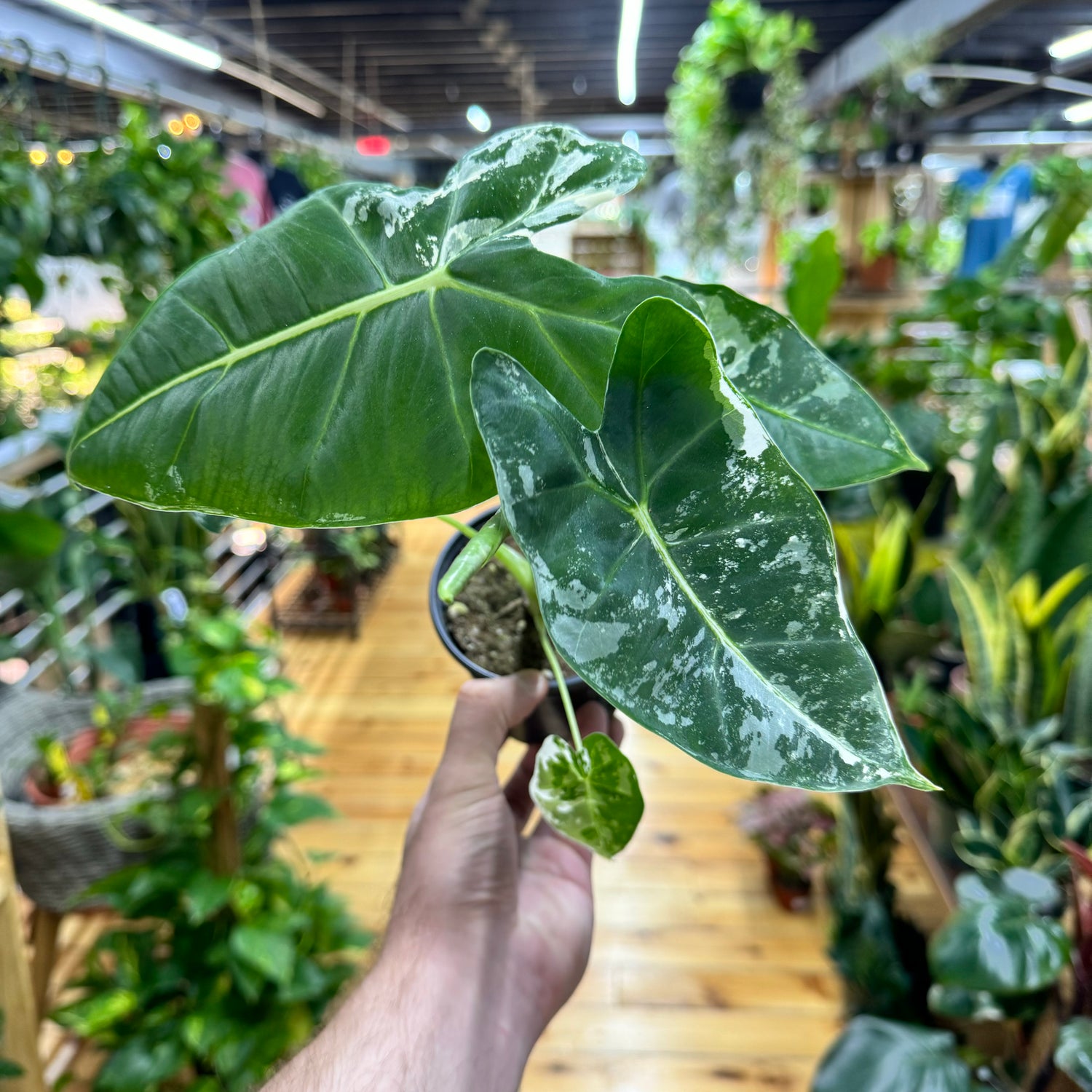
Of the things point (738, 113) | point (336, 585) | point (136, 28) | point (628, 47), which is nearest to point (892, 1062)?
point (336, 585)

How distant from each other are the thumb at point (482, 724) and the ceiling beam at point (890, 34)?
330 centimetres

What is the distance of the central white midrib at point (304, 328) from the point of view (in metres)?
0.39

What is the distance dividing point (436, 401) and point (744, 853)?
183 centimetres

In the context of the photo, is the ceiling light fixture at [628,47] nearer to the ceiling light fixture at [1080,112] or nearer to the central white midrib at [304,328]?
the ceiling light fixture at [1080,112]

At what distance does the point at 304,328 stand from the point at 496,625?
0.29 meters

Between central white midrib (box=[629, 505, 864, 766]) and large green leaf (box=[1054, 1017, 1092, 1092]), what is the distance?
75cm

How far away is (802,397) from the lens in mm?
485

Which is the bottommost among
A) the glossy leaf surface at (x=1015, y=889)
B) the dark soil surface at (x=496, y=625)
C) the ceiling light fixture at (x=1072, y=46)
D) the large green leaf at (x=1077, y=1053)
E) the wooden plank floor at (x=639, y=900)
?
the wooden plank floor at (x=639, y=900)

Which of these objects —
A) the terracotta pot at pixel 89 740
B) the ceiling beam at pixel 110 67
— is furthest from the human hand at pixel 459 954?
the ceiling beam at pixel 110 67

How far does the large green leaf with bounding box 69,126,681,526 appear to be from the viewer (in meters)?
0.39

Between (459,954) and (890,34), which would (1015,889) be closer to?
(459,954)

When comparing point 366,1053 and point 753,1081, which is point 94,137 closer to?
point 366,1053

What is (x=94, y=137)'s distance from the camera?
5.11 ft

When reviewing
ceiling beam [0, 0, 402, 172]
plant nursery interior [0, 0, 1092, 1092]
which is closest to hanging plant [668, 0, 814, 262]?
plant nursery interior [0, 0, 1092, 1092]
